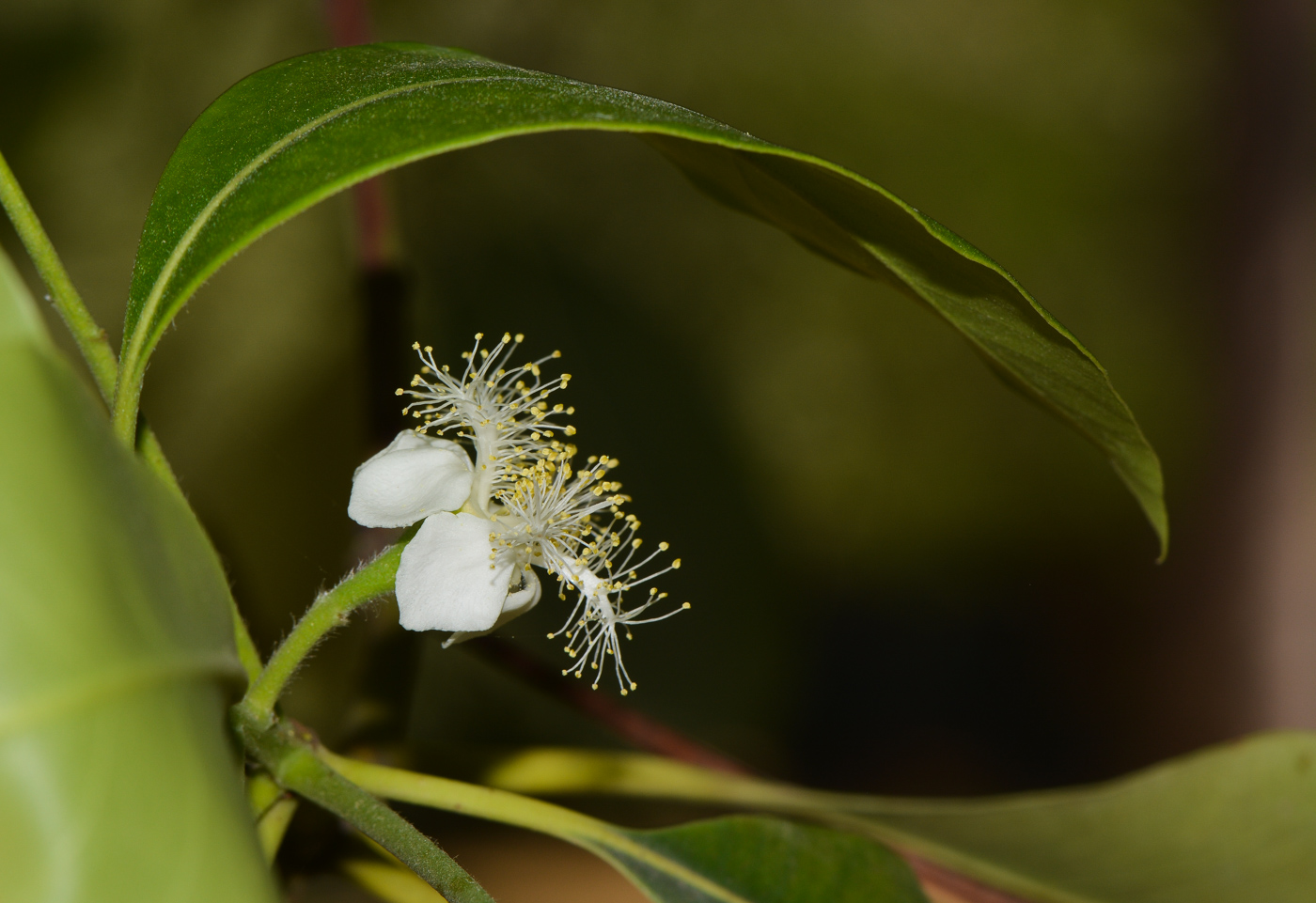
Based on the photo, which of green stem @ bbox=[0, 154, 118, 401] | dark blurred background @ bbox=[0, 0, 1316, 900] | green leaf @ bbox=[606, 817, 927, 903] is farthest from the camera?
dark blurred background @ bbox=[0, 0, 1316, 900]

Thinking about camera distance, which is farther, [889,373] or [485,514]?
[889,373]

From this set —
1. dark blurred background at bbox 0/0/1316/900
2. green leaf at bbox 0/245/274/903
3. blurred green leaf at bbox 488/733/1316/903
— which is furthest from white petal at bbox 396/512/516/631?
dark blurred background at bbox 0/0/1316/900

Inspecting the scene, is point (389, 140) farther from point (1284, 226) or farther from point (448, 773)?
point (1284, 226)

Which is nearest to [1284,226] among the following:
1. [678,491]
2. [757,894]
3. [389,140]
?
[678,491]

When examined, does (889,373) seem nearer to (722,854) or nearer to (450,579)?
(722,854)

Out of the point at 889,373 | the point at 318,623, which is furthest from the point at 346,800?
the point at 889,373

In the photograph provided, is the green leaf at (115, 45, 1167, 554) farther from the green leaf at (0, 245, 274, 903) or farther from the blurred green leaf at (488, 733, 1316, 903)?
the blurred green leaf at (488, 733, 1316, 903)

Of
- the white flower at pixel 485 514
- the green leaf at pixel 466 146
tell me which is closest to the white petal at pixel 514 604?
the white flower at pixel 485 514
